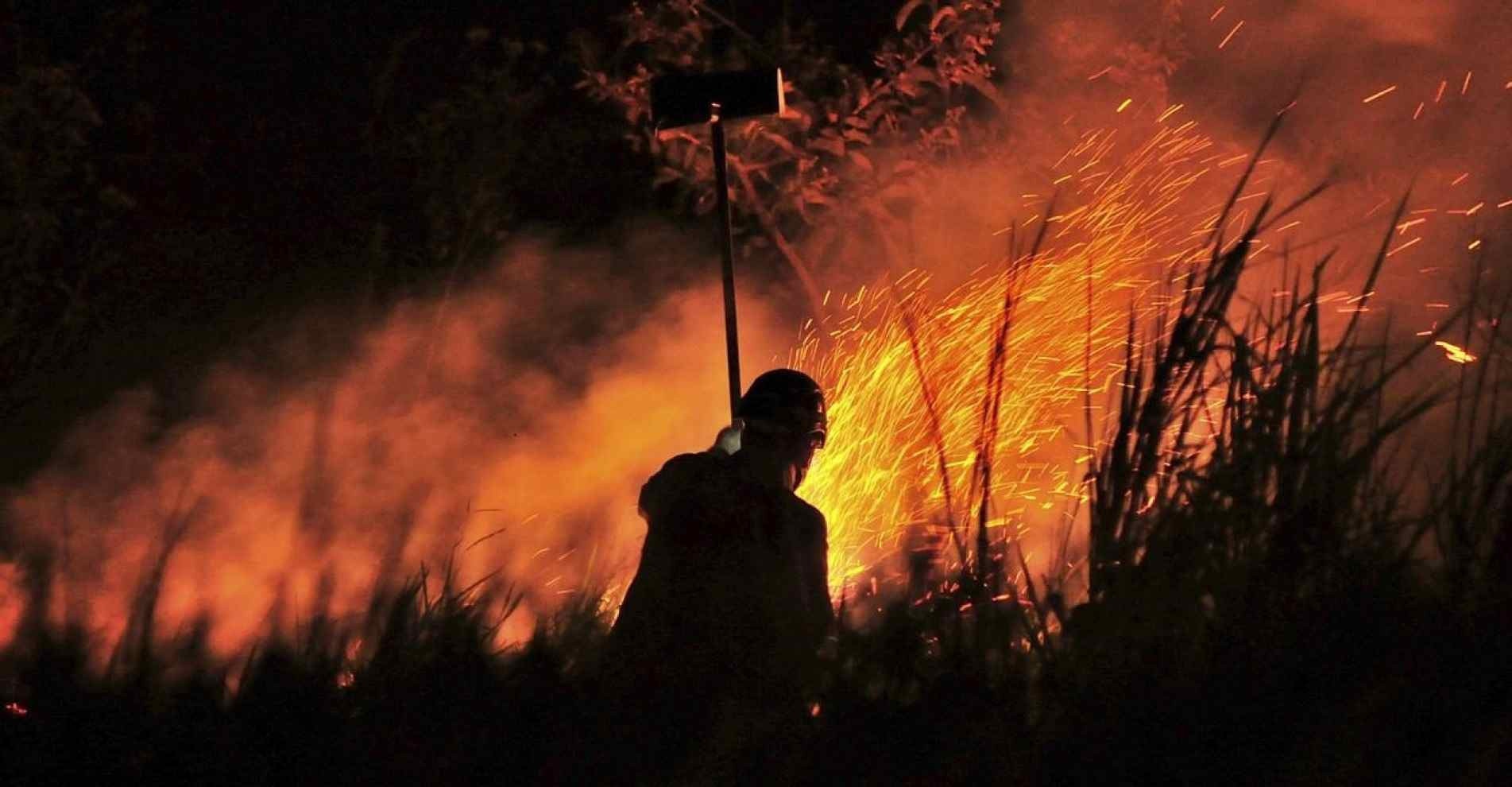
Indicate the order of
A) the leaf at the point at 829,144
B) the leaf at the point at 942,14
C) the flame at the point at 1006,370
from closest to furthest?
the flame at the point at 1006,370 → the leaf at the point at 942,14 → the leaf at the point at 829,144

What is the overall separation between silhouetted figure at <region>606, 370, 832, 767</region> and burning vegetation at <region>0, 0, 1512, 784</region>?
0.25ft

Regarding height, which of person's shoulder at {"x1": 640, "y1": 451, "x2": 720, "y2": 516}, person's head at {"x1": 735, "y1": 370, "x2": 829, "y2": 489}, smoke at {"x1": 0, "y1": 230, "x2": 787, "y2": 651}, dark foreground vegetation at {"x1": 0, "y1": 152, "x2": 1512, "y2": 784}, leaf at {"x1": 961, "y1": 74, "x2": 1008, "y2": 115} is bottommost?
dark foreground vegetation at {"x1": 0, "y1": 152, "x2": 1512, "y2": 784}

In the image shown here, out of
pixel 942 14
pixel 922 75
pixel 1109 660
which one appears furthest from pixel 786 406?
pixel 922 75

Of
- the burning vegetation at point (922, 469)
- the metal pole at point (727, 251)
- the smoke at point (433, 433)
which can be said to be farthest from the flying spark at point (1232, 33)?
the metal pole at point (727, 251)

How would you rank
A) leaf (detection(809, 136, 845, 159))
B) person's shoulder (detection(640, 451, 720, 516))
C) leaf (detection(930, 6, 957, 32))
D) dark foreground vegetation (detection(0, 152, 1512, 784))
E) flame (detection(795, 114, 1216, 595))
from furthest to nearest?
1. leaf (detection(809, 136, 845, 159))
2. leaf (detection(930, 6, 957, 32))
3. flame (detection(795, 114, 1216, 595))
4. person's shoulder (detection(640, 451, 720, 516))
5. dark foreground vegetation (detection(0, 152, 1512, 784))

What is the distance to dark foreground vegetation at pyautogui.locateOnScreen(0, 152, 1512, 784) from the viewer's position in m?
3.07

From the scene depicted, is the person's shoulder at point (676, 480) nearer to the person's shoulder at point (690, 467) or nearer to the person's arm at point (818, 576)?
the person's shoulder at point (690, 467)

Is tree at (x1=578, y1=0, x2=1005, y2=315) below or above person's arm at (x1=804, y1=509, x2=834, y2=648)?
above

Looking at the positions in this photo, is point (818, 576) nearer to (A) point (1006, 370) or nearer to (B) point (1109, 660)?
(B) point (1109, 660)

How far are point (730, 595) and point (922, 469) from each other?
991 mm

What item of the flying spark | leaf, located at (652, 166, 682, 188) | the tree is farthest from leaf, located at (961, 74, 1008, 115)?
leaf, located at (652, 166, 682, 188)

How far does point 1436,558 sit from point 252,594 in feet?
20.0

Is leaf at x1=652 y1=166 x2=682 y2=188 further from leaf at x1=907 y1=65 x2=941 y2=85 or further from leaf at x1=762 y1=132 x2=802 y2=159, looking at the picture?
leaf at x1=907 y1=65 x2=941 y2=85

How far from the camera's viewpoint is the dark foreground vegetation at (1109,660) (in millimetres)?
3070
